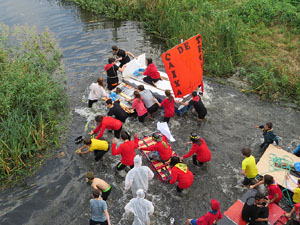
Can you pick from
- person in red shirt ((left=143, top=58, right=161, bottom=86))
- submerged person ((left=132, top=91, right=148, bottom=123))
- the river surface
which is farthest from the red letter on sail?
person in red shirt ((left=143, top=58, right=161, bottom=86))

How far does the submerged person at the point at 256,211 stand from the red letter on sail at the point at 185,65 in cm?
486

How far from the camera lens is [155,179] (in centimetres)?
814

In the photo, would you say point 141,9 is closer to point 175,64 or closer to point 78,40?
point 78,40

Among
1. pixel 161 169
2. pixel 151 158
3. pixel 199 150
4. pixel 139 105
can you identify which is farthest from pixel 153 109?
pixel 199 150

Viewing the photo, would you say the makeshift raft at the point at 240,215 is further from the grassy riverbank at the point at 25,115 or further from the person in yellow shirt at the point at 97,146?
the grassy riverbank at the point at 25,115

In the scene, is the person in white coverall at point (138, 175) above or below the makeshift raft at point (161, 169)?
above

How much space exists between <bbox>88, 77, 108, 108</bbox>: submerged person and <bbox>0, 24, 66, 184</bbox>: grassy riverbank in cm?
160

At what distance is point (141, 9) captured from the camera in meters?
18.5

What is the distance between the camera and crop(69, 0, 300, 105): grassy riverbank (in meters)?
12.0

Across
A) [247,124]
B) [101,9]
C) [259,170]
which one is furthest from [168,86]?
[101,9]

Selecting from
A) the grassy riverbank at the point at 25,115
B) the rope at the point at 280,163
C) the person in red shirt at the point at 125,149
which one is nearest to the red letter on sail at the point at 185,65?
the person in red shirt at the point at 125,149

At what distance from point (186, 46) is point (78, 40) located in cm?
995

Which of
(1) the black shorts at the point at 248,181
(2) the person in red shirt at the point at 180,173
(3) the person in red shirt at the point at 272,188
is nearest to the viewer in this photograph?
(3) the person in red shirt at the point at 272,188

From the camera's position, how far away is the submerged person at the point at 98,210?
598 centimetres
